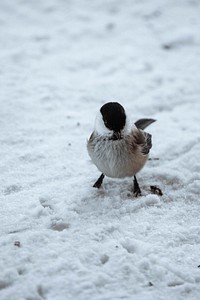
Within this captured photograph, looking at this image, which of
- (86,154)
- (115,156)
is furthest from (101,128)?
(86,154)

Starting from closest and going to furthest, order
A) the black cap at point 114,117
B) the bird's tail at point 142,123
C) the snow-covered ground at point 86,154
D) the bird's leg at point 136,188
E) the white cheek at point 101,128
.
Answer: the snow-covered ground at point 86,154 < the black cap at point 114,117 < the white cheek at point 101,128 < the bird's leg at point 136,188 < the bird's tail at point 142,123

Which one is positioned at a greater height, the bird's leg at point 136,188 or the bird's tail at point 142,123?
the bird's tail at point 142,123

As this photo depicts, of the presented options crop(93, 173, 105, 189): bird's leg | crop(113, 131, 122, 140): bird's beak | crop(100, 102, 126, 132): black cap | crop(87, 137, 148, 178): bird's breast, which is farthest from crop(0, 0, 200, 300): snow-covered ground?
crop(100, 102, 126, 132): black cap

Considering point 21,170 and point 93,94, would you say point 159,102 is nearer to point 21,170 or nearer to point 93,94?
point 93,94

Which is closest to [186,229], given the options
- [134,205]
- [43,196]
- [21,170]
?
[134,205]

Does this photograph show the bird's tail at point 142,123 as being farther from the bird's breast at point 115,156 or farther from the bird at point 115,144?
the bird's breast at point 115,156

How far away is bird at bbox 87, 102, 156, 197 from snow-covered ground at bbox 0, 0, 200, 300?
0.31 m

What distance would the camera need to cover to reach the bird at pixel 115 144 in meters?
3.35

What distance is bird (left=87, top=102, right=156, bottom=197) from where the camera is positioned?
3354 mm

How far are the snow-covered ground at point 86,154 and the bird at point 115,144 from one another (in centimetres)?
31

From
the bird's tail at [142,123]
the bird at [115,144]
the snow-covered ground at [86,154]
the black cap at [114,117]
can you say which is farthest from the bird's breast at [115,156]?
the bird's tail at [142,123]

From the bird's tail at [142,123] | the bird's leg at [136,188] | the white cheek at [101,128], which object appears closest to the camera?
the white cheek at [101,128]

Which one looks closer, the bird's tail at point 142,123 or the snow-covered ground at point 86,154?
the snow-covered ground at point 86,154

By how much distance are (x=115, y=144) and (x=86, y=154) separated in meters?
0.97
